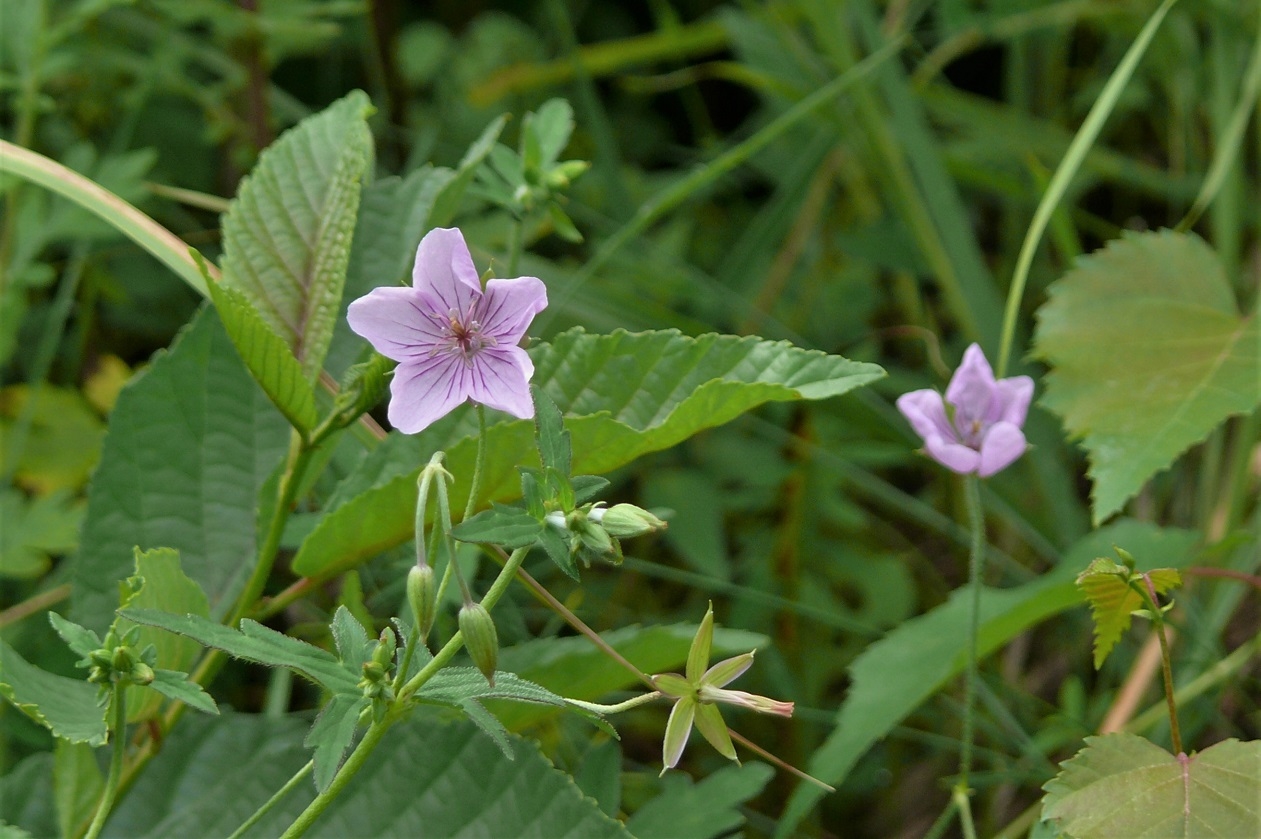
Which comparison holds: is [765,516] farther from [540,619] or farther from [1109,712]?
[1109,712]

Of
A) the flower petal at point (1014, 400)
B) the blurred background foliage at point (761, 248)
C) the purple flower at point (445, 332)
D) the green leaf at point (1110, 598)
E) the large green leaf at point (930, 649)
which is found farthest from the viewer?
the blurred background foliage at point (761, 248)

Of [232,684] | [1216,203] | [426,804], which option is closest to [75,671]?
[232,684]

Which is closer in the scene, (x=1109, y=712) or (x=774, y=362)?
(x=774, y=362)

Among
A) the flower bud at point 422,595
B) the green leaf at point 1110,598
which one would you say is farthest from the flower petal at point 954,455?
the flower bud at point 422,595

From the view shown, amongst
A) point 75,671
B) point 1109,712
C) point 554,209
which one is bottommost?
point 1109,712

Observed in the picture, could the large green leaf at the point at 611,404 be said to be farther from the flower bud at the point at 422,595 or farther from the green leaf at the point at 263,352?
the flower bud at the point at 422,595

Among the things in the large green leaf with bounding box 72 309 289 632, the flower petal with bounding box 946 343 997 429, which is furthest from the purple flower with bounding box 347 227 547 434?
the flower petal with bounding box 946 343 997 429

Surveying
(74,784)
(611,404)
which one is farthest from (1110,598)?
(74,784)
